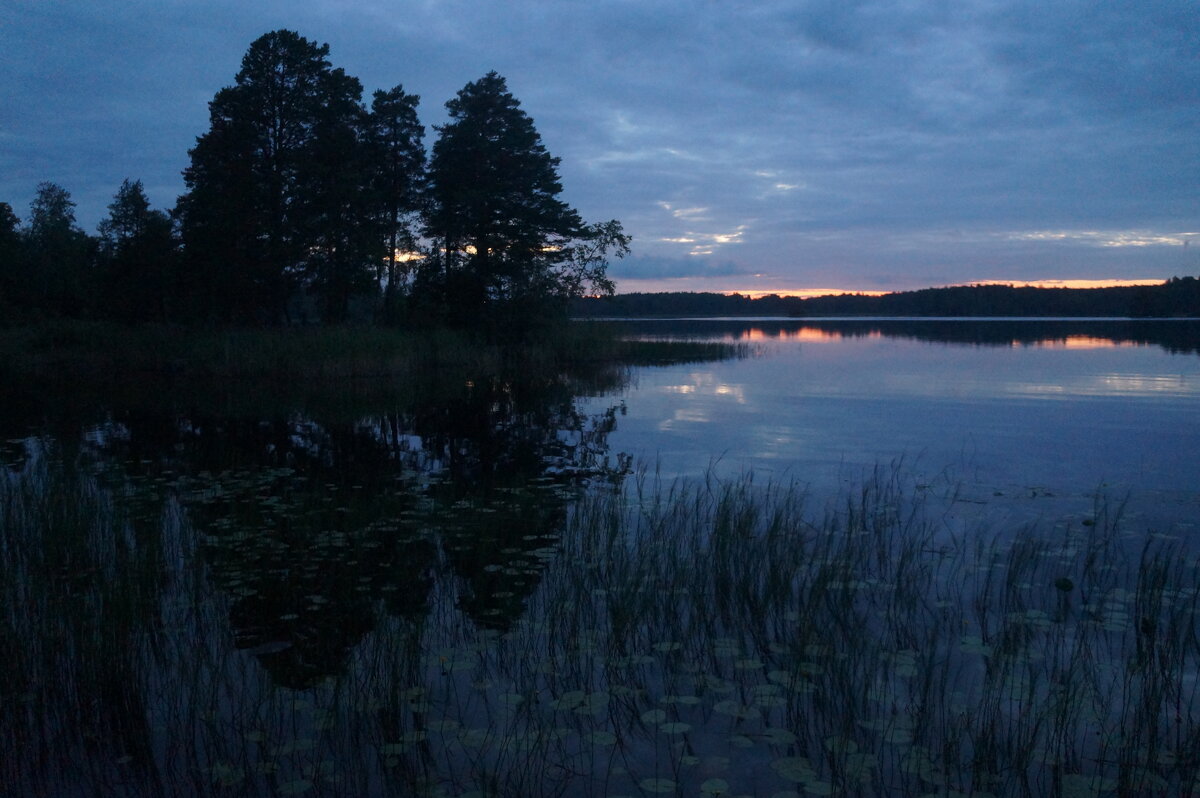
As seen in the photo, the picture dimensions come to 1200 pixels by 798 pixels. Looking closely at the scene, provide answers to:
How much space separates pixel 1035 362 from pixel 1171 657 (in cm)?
3052

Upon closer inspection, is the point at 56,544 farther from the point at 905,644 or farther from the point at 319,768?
the point at 905,644

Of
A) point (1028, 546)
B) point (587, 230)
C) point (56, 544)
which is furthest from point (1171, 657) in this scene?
point (587, 230)

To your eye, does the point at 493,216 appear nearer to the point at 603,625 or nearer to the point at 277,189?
the point at 277,189

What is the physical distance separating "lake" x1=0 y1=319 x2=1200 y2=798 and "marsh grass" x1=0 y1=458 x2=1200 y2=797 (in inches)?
1.0

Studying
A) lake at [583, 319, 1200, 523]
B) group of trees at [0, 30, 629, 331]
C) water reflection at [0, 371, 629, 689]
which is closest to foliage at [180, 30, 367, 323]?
group of trees at [0, 30, 629, 331]

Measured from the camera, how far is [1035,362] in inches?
1272

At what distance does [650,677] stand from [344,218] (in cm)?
3242

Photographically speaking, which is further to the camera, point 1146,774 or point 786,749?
point 786,749

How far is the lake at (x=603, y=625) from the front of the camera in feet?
13.7

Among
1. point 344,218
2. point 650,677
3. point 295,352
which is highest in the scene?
point 344,218

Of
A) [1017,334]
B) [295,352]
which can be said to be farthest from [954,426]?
[1017,334]

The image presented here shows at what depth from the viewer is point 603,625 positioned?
19.5 ft

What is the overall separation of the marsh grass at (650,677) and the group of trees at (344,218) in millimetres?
27563

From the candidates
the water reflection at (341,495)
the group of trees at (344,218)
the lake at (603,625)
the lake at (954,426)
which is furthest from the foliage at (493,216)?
the lake at (603,625)
